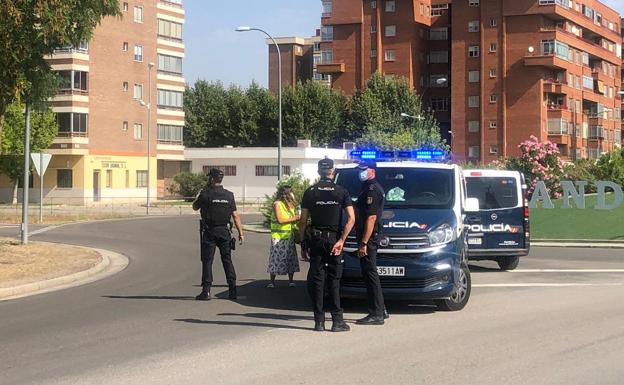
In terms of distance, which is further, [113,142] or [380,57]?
[380,57]

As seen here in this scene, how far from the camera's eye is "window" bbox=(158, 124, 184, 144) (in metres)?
72.0

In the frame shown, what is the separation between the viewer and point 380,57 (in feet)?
267

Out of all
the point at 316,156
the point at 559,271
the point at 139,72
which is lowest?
the point at 559,271

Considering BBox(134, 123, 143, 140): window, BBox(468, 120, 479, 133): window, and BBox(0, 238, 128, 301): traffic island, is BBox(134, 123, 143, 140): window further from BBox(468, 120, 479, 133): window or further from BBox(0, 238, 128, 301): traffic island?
BBox(0, 238, 128, 301): traffic island

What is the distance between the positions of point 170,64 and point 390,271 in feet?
214

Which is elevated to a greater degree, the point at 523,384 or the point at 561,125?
the point at 561,125

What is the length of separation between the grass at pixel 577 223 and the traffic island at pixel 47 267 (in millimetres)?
15716

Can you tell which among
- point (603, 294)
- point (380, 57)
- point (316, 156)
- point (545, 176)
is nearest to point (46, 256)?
point (603, 294)

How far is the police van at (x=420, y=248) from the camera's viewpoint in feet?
33.7

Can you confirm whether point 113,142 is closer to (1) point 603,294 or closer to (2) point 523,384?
(1) point 603,294

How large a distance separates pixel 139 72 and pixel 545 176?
4059 cm

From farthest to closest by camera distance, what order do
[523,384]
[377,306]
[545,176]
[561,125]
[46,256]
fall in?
[561,125] < [545,176] < [46,256] < [377,306] < [523,384]

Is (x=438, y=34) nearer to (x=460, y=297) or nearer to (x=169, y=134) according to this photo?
(x=169, y=134)

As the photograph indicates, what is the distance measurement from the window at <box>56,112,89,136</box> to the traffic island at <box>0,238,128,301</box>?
1706 inches
